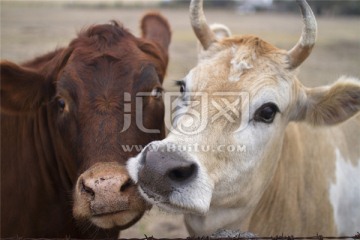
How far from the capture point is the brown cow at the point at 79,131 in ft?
10.0

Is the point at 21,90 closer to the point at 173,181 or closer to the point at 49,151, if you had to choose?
the point at 49,151

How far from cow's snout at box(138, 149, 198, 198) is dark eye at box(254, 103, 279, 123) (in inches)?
30.1

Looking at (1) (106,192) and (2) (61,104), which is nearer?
(1) (106,192)

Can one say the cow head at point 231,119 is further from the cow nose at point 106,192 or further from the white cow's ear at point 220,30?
the white cow's ear at point 220,30

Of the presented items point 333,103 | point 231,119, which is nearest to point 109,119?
point 231,119

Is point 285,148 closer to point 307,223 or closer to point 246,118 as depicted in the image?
point 307,223

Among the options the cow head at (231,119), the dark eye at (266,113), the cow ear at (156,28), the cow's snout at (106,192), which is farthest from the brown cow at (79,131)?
the dark eye at (266,113)

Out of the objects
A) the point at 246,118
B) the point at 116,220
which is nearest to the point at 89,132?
the point at 116,220

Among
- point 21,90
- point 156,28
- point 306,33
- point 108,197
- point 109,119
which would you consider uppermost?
point 156,28

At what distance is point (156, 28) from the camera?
5.04 meters

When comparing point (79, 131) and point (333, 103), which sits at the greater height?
point (333, 103)

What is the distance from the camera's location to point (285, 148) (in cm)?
410

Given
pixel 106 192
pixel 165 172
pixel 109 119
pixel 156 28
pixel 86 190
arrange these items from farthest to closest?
pixel 156 28 < pixel 109 119 < pixel 86 190 < pixel 106 192 < pixel 165 172

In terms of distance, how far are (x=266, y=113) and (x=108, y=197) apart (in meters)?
1.30
